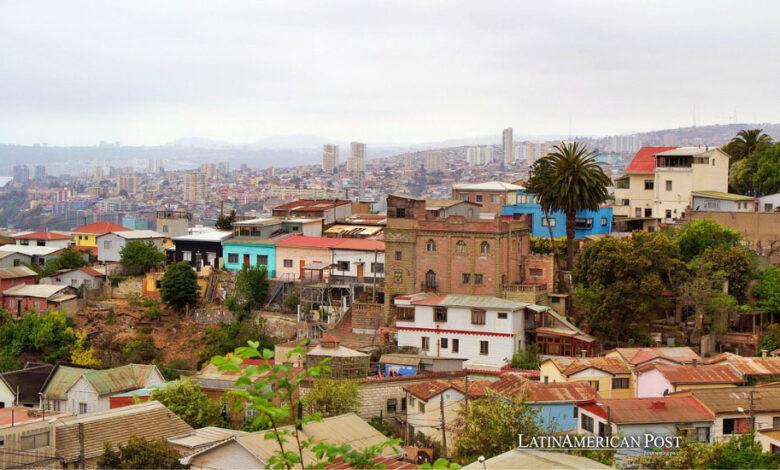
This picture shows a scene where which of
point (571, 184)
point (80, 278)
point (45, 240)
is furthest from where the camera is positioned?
point (45, 240)

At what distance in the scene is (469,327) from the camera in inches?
1523

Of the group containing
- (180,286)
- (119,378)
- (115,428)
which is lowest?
(119,378)

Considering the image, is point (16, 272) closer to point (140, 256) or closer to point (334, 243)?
point (140, 256)

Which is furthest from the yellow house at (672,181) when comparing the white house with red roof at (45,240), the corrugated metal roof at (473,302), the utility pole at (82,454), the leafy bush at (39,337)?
the white house with red roof at (45,240)

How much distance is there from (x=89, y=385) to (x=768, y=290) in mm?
26000

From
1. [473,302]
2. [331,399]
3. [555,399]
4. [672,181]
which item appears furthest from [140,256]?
[555,399]

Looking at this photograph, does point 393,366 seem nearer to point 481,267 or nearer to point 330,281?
point 481,267

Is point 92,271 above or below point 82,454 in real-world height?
above

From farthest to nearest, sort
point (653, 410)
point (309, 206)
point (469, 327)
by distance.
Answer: point (309, 206) < point (469, 327) < point (653, 410)

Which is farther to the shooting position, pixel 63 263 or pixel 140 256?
pixel 63 263

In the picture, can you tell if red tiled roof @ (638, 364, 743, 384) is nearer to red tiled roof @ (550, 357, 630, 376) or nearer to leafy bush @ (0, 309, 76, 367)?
red tiled roof @ (550, 357, 630, 376)

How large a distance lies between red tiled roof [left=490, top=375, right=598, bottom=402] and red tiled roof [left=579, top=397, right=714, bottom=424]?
44.7 inches

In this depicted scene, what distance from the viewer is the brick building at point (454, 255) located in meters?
41.4

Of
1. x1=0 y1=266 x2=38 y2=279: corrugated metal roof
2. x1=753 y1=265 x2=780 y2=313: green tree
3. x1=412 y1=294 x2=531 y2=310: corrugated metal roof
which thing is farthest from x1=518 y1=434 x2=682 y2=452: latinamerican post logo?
x1=0 y1=266 x2=38 y2=279: corrugated metal roof
